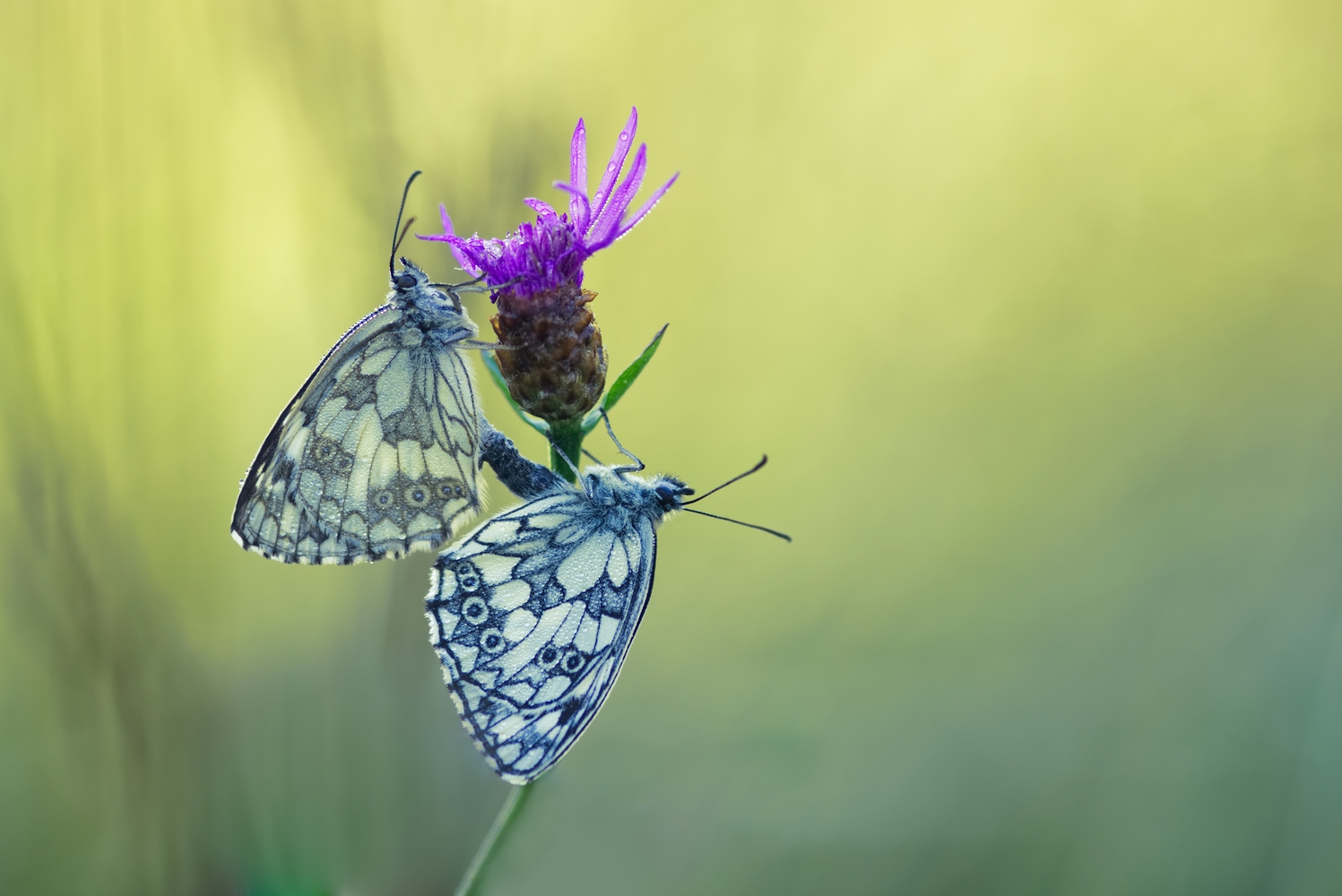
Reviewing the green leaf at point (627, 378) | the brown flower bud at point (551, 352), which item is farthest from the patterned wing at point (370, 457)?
the green leaf at point (627, 378)

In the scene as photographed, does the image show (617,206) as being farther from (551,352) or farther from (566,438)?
(566,438)

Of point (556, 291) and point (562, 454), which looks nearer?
point (562, 454)

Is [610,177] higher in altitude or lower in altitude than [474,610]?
higher

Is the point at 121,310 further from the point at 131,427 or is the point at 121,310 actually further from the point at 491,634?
the point at 491,634

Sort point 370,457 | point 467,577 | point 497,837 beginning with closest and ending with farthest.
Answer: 1. point 497,837
2. point 467,577
3. point 370,457

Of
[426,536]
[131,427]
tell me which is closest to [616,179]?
[426,536]

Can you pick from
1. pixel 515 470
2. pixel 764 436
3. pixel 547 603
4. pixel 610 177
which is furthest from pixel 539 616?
pixel 764 436

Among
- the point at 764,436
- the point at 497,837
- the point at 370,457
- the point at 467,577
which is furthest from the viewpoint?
the point at 764,436

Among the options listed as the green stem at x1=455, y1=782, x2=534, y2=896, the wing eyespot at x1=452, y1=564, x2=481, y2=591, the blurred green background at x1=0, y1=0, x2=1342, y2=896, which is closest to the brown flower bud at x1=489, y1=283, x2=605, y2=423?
the wing eyespot at x1=452, y1=564, x2=481, y2=591
